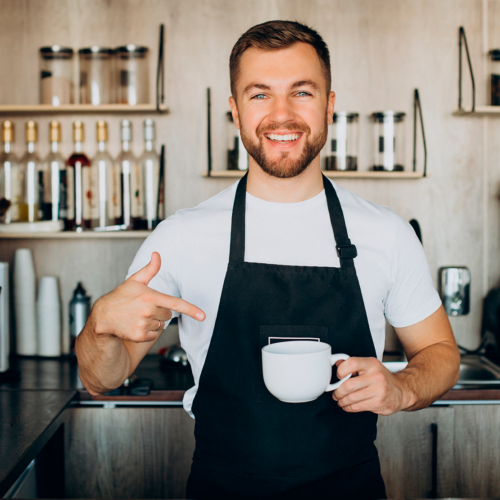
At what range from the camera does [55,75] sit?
2.02 meters

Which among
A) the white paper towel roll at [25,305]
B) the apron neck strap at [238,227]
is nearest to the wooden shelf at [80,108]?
the white paper towel roll at [25,305]

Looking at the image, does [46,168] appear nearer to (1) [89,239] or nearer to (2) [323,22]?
(1) [89,239]

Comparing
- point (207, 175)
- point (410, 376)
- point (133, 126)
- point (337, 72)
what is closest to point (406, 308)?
point (410, 376)

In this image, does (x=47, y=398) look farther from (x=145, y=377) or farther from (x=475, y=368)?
(x=475, y=368)

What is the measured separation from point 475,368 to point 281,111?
1347 millimetres

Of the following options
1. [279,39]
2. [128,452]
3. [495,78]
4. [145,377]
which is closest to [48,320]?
[145,377]

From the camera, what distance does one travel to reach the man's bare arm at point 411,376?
0.90 m

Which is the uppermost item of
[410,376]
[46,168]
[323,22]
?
[323,22]

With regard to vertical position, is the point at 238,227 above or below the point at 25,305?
above

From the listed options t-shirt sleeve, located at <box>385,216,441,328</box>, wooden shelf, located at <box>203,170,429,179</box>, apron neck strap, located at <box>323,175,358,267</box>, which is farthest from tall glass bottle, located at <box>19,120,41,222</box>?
t-shirt sleeve, located at <box>385,216,441,328</box>

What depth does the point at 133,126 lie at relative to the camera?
2.11 m

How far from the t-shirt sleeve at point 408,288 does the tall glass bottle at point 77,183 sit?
126 cm

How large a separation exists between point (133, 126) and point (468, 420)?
164 cm

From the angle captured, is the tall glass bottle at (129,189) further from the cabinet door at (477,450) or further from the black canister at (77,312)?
the cabinet door at (477,450)
